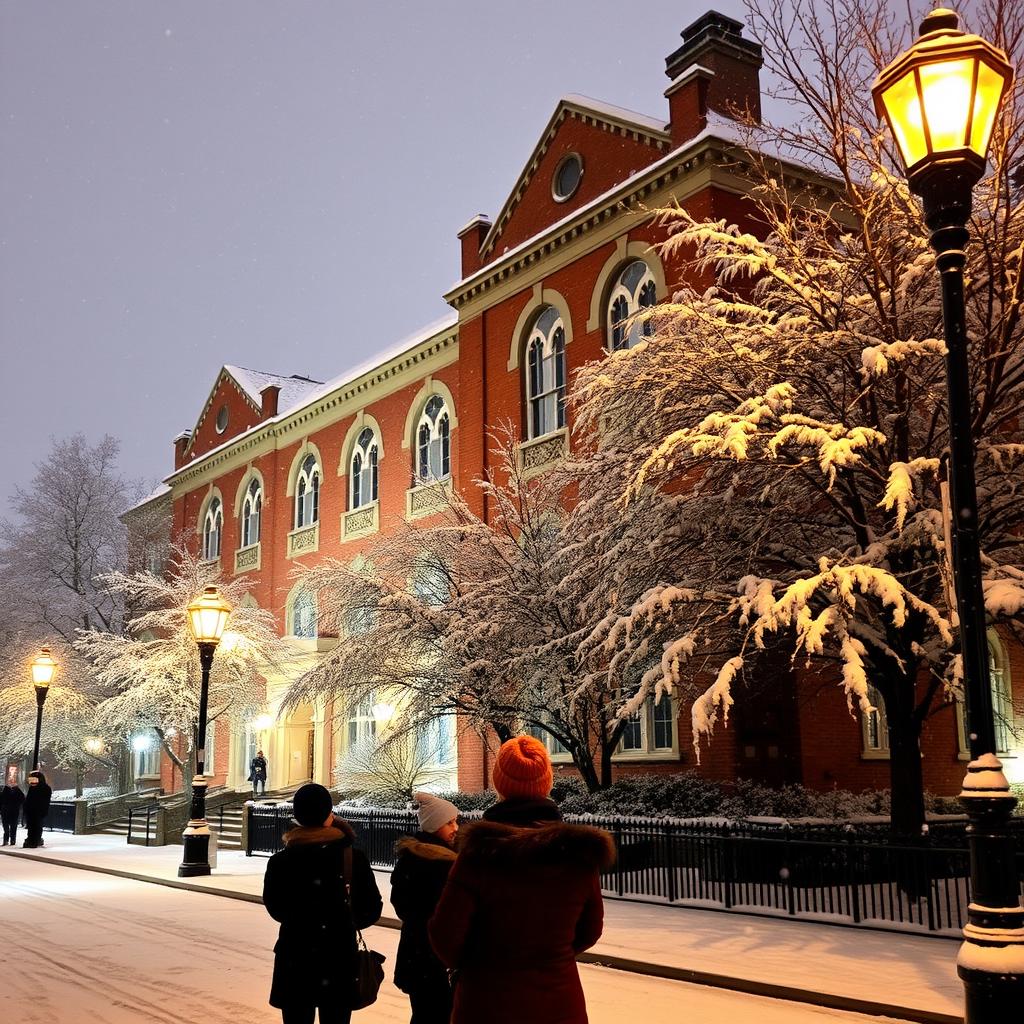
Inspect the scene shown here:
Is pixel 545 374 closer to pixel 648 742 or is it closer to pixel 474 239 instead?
pixel 474 239

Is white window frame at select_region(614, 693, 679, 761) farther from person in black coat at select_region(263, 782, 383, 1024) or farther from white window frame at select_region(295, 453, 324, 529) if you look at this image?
white window frame at select_region(295, 453, 324, 529)

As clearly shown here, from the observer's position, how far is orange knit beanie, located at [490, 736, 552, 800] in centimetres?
390

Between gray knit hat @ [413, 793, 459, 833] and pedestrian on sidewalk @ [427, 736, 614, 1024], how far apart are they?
215 cm

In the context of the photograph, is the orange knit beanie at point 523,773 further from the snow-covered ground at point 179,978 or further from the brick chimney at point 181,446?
the brick chimney at point 181,446

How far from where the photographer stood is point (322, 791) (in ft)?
20.0

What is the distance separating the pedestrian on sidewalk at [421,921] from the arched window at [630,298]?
18186 millimetres

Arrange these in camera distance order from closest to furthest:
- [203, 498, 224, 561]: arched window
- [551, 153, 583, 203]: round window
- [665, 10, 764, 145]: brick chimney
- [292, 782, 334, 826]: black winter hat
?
1. [292, 782, 334, 826]: black winter hat
2. [665, 10, 764, 145]: brick chimney
3. [551, 153, 583, 203]: round window
4. [203, 498, 224, 561]: arched window

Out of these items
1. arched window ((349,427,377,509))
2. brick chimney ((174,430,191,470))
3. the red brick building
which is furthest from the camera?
brick chimney ((174,430,191,470))

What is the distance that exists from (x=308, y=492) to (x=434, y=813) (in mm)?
32650

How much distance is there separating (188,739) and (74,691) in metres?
4.27

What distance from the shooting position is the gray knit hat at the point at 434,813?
5.89 meters

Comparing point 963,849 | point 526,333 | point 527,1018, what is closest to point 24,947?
point 963,849

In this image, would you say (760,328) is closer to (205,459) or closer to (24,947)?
(24,947)

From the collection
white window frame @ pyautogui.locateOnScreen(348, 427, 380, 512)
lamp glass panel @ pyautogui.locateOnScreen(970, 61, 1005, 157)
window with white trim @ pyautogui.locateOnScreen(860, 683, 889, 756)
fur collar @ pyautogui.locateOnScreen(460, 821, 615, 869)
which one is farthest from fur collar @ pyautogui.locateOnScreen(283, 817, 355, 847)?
white window frame @ pyautogui.locateOnScreen(348, 427, 380, 512)
